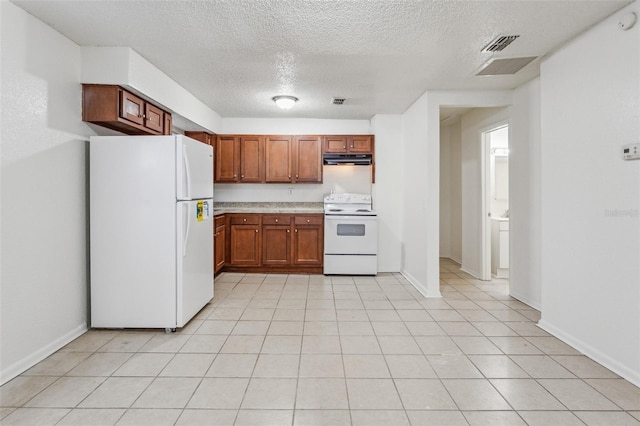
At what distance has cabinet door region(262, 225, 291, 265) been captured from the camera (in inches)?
202

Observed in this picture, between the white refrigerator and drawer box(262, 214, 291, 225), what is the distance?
220 cm

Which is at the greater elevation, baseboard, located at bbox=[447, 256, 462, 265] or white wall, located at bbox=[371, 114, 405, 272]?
white wall, located at bbox=[371, 114, 405, 272]

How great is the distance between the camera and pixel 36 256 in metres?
2.43

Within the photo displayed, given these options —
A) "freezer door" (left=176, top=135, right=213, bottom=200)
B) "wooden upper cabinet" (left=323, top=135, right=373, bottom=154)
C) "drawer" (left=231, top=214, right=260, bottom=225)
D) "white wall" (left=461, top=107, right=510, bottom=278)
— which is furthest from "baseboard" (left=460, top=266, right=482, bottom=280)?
"freezer door" (left=176, top=135, right=213, bottom=200)

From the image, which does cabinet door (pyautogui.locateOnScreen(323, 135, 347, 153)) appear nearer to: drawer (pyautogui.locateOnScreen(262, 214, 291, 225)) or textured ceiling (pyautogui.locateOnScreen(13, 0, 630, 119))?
drawer (pyautogui.locateOnScreen(262, 214, 291, 225))

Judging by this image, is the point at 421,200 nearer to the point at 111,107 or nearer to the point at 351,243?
the point at 351,243

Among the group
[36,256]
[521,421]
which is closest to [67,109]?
[36,256]

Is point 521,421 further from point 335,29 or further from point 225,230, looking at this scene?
point 225,230

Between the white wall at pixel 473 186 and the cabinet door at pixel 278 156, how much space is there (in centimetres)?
275

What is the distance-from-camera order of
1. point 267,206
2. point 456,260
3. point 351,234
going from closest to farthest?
point 351,234 → point 267,206 → point 456,260

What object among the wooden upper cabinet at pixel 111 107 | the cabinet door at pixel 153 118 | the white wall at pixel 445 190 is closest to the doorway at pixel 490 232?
the white wall at pixel 445 190

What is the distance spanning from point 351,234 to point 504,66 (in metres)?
2.79

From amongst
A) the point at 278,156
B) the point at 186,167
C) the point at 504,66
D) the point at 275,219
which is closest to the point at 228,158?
the point at 278,156

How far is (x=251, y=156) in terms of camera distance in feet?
17.5
